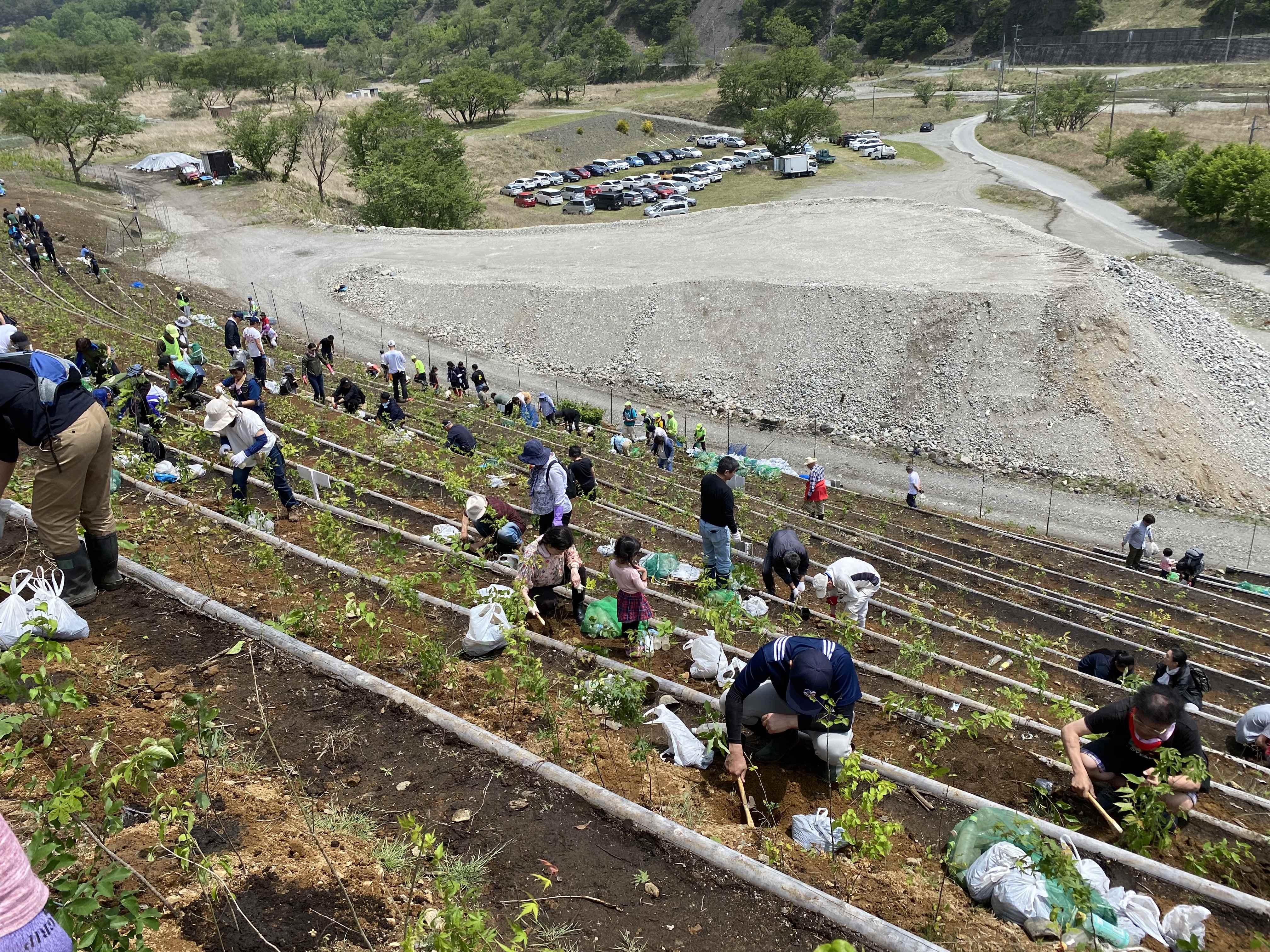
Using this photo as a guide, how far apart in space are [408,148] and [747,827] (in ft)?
166

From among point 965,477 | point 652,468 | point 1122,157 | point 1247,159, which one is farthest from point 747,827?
point 1122,157

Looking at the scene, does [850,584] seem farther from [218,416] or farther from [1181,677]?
[218,416]

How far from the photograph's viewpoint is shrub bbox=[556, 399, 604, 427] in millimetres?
23875

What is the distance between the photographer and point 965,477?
23547mm

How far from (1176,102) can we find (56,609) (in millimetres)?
85027

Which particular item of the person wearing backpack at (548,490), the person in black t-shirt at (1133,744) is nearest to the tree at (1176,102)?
the person wearing backpack at (548,490)

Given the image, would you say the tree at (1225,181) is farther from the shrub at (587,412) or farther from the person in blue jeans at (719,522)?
the person in blue jeans at (719,522)

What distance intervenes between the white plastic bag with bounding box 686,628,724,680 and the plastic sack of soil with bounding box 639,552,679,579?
246 centimetres

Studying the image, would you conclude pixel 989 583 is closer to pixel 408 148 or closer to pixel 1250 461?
pixel 1250 461

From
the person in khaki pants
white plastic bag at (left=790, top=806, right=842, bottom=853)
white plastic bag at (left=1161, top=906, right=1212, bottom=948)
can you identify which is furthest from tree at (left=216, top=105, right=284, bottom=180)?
white plastic bag at (left=1161, top=906, right=1212, bottom=948)

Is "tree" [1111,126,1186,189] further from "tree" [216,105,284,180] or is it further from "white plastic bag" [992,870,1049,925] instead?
"white plastic bag" [992,870,1049,925]

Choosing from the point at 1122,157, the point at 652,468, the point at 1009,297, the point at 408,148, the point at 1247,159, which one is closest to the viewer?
the point at 652,468

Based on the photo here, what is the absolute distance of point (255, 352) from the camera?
18500 millimetres

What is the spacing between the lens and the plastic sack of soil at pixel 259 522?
340 inches
